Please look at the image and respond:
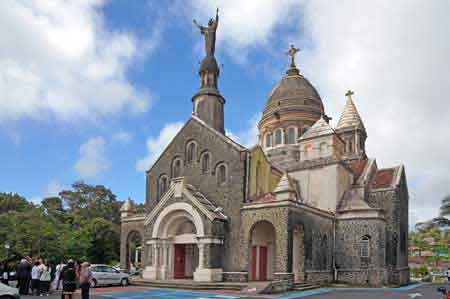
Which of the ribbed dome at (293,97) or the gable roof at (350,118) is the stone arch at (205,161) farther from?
the gable roof at (350,118)

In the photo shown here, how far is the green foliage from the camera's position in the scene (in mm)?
37469

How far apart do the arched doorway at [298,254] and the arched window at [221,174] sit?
221 inches

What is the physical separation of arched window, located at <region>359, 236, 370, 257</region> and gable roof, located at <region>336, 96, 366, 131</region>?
55.3 ft

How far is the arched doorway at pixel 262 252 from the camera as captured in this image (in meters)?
27.2

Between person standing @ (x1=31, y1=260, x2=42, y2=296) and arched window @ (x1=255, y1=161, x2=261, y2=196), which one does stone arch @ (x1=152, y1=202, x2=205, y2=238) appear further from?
person standing @ (x1=31, y1=260, x2=42, y2=296)

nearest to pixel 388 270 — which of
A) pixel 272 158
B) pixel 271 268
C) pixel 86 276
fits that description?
pixel 271 268

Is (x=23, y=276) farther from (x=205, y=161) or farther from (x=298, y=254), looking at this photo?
(x=298, y=254)

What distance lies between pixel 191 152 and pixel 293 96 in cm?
1608

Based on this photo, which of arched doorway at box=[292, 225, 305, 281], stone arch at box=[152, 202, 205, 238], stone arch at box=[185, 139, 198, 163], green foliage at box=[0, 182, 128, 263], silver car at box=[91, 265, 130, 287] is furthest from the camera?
green foliage at box=[0, 182, 128, 263]

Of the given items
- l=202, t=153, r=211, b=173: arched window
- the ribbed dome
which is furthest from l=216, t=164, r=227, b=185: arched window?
the ribbed dome

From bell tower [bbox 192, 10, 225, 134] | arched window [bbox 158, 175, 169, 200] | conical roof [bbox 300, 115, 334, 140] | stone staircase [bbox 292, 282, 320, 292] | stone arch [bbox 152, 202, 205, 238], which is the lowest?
stone staircase [bbox 292, 282, 320, 292]

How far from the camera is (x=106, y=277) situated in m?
25.1

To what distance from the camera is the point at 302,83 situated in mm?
43875

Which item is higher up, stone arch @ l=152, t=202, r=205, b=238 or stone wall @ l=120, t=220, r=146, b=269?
stone arch @ l=152, t=202, r=205, b=238
